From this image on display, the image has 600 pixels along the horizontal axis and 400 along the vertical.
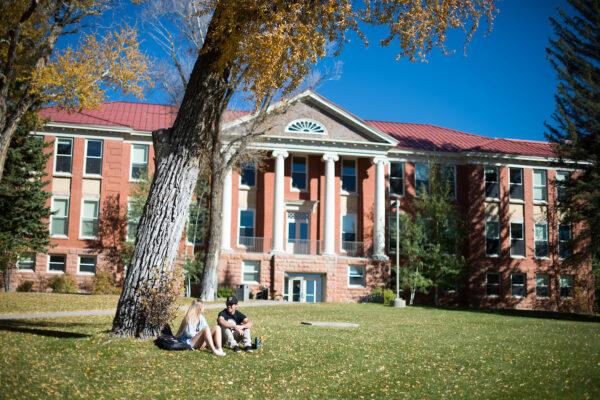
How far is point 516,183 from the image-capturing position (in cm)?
3928

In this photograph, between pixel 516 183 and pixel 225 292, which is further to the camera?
pixel 516 183

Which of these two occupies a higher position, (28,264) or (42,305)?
(28,264)

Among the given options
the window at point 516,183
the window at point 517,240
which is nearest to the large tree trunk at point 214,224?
the window at point 517,240

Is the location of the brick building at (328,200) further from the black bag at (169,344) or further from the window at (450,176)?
the black bag at (169,344)

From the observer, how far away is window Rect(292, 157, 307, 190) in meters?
37.7

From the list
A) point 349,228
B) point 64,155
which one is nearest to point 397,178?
point 349,228

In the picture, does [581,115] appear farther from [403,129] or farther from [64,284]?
[64,284]

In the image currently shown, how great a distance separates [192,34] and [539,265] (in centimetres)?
2770

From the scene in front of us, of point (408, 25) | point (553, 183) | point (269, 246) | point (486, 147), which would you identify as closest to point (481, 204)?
point (486, 147)

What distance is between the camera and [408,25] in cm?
1098

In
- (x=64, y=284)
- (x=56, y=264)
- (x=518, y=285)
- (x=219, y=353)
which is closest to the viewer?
(x=219, y=353)

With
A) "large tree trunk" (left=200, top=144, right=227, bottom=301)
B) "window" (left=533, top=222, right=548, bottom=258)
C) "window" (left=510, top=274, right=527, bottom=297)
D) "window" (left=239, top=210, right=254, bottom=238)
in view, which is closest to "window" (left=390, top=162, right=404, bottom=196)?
"window" (left=510, top=274, right=527, bottom=297)

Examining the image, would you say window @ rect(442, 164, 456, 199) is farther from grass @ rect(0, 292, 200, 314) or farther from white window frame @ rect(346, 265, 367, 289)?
grass @ rect(0, 292, 200, 314)

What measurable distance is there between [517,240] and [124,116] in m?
27.2
